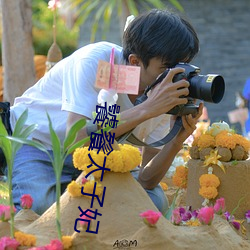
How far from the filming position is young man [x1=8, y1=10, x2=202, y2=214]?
2617mm

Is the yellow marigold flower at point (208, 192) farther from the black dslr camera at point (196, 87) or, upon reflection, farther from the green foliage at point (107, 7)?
the green foliage at point (107, 7)

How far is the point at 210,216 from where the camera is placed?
87.4 inches

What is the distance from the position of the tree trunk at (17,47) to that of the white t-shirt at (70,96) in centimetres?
272

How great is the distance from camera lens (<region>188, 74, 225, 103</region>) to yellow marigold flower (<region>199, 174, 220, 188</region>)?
608mm

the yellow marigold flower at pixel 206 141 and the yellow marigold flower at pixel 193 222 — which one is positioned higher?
the yellow marigold flower at pixel 206 141

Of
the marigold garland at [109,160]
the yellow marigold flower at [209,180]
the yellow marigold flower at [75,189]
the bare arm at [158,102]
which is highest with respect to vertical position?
the bare arm at [158,102]

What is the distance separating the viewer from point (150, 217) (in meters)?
2.03

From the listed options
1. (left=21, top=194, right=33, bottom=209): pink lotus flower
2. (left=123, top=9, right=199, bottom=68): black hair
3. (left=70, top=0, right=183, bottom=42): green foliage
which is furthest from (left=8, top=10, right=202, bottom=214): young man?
(left=70, top=0, right=183, bottom=42): green foliage

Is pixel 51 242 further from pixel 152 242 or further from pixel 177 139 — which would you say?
pixel 177 139

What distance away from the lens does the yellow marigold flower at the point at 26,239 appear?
6.47ft

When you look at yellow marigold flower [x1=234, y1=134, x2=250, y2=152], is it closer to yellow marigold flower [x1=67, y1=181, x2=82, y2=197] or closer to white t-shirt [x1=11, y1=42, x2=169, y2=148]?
white t-shirt [x1=11, y1=42, x2=169, y2=148]

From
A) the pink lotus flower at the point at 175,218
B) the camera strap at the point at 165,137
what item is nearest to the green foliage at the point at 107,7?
the camera strap at the point at 165,137

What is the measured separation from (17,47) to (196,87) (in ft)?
11.7

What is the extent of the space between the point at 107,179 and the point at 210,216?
344 millimetres
